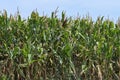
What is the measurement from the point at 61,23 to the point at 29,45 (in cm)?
91

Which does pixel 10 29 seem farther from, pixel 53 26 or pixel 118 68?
pixel 118 68

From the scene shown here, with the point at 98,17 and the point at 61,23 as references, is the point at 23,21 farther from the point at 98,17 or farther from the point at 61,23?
the point at 98,17

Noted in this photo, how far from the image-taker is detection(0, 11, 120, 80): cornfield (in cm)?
655

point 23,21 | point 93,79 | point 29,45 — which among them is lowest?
point 93,79

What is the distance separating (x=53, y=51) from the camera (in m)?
6.72

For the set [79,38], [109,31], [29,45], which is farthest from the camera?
[109,31]

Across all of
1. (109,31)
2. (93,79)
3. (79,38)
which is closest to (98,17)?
(109,31)

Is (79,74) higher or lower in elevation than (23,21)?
lower

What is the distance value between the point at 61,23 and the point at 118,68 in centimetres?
116

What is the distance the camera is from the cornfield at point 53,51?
6.55m

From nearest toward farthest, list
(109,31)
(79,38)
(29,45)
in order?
1. (29,45)
2. (79,38)
3. (109,31)

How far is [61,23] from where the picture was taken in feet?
24.1

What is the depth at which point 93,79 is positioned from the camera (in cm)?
683

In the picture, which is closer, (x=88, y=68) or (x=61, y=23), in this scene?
(x=88, y=68)
